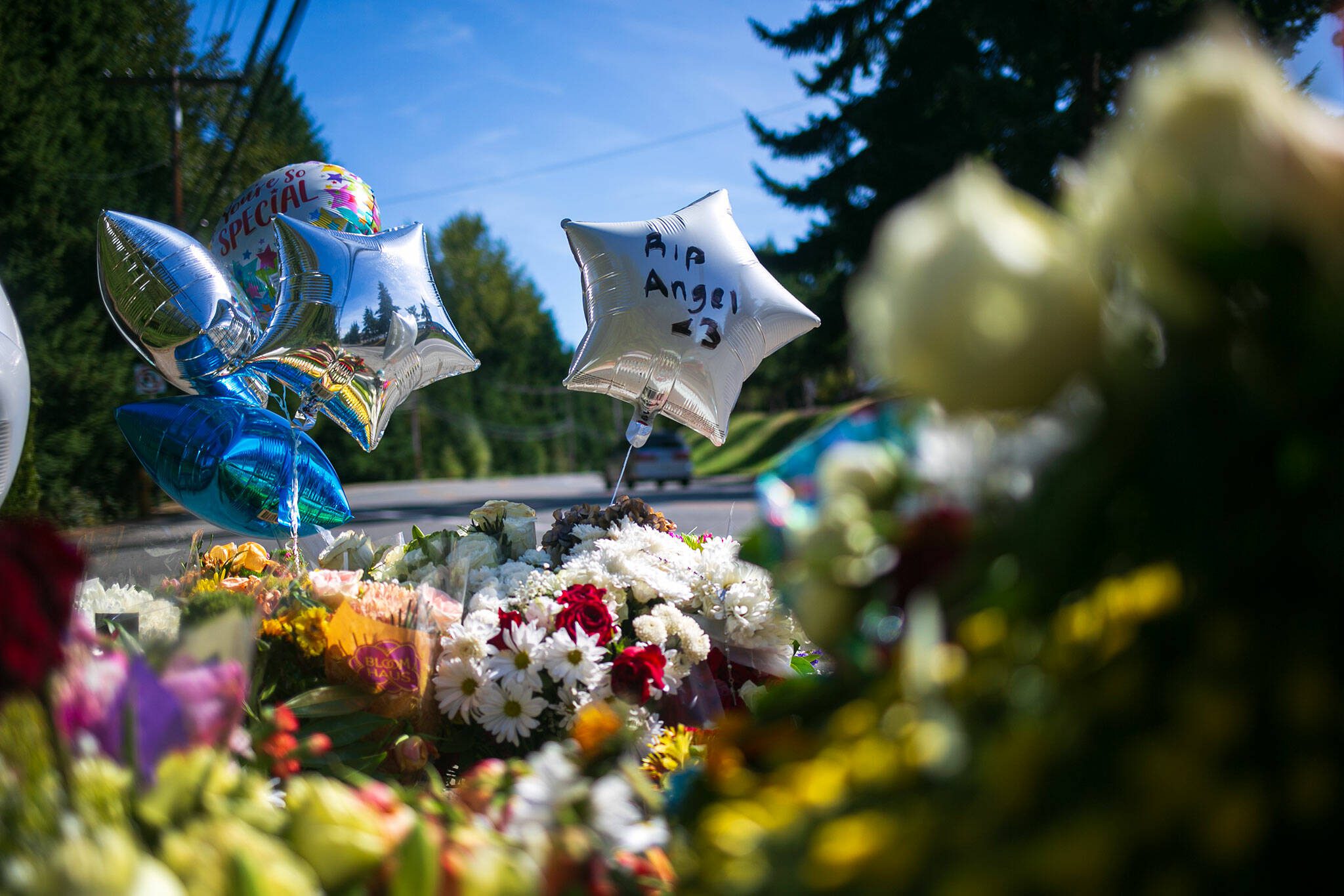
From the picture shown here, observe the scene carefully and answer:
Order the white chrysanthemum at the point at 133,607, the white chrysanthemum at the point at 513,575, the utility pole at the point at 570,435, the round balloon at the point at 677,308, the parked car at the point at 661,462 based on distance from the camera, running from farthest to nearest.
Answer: the utility pole at the point at 570,435 < the parked car at the point at 661,462 < the round balloon at the point at 677,308 < the white chrysanthemum at the point at 513,575 < the white chrysanthemum at the point at 133,607

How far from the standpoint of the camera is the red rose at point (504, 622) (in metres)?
1.50

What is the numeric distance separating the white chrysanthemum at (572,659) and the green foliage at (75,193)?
11.0m

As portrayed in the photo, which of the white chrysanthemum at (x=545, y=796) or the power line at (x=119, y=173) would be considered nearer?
the white chrysanthemum at (x=545, y=796)

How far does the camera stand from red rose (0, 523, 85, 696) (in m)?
0.59

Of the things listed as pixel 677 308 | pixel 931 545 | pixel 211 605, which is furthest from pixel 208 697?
pixel 677 308

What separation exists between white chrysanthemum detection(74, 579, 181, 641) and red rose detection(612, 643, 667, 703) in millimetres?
663

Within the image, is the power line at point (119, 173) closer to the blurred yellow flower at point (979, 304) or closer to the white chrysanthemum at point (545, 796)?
the white chrysanthemum at point (545, 796)

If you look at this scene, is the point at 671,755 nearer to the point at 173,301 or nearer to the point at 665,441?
the point at 173,301

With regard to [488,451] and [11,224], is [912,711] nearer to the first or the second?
[11,224]

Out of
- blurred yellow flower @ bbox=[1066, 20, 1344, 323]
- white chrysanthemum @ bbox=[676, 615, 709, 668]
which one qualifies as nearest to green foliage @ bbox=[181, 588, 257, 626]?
white chrysanthemum @ bbox=[676, 615, 709, 668]

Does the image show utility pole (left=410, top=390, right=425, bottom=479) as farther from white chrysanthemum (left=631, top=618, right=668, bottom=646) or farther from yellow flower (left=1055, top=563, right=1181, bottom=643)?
yellow flower (left=1055, top=563, right=1181, bottom=643)

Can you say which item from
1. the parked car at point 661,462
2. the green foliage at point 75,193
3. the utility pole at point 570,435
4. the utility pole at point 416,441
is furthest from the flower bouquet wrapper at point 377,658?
the utility pole at point 570,435

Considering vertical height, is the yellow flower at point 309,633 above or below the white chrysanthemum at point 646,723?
above

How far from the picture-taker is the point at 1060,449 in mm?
482
